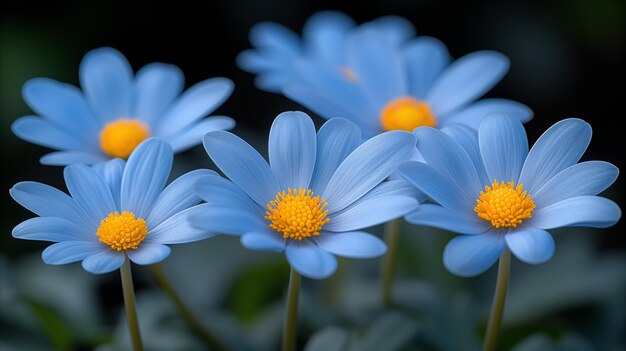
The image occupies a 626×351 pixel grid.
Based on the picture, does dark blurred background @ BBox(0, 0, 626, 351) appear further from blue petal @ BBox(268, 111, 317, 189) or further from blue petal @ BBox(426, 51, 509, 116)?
blue petal @ BBox(268, 111, 317, 189)

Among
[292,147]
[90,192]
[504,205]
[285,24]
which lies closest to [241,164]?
[292,147]

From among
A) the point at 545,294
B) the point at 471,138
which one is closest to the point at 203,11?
the point at 545,294

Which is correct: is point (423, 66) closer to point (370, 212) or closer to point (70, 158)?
point (370, 212)

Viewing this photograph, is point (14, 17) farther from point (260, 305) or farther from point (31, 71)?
point (260, 305)

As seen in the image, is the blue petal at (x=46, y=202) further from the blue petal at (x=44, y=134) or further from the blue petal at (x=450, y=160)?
the blue petal at (x=450, y=160)

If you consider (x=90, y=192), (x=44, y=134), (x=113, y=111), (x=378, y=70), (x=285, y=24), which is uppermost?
(x=285, y=24)

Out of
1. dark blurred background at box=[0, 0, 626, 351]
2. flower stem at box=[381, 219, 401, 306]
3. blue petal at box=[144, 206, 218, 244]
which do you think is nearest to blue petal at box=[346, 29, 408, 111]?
flower stem at box=[381, 219, 401, 306]
